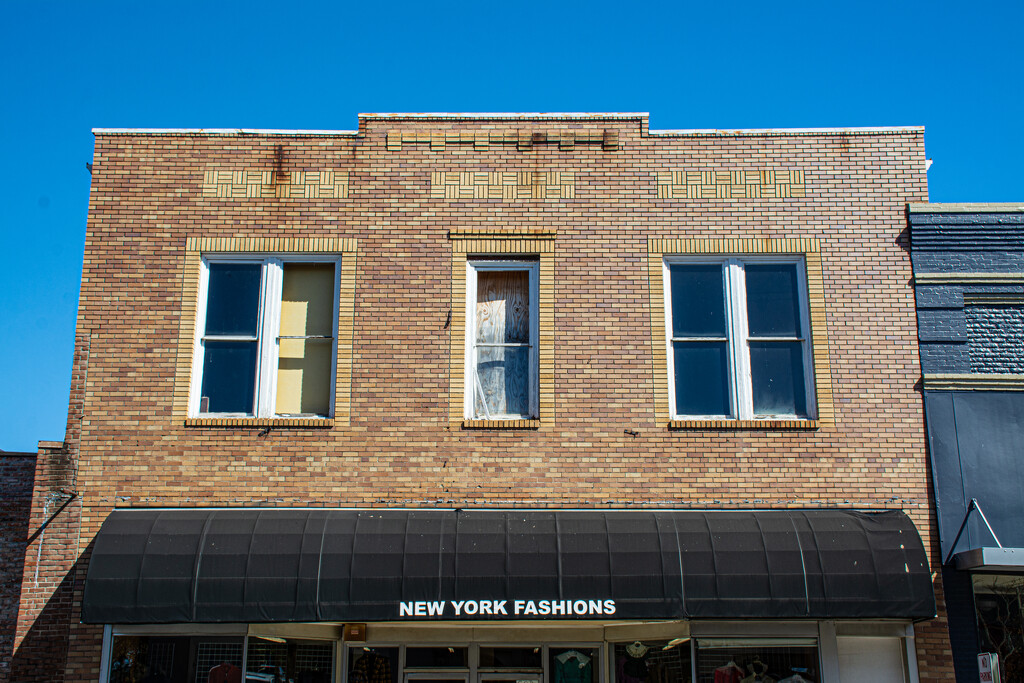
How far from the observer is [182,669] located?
9.99 meters

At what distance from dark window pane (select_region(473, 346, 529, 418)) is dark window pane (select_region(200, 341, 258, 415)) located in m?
2.76

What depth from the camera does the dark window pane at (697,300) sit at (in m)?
11.0

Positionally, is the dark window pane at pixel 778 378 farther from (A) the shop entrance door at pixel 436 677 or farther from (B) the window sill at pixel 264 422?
(B) the window sill at pixel 264 422

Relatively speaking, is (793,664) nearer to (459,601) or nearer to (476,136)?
(459,601)

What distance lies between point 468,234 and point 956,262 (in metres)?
6.04

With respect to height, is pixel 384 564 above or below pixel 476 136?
below

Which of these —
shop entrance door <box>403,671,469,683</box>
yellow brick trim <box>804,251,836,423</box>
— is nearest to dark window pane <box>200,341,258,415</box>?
shop entrance door <box>403,671,469,683</box>

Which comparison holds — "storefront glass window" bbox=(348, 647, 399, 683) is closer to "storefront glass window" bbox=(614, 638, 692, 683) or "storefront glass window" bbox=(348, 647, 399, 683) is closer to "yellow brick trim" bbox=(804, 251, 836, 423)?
"storefront glass window" bbox=(614, 638, 692, 683)

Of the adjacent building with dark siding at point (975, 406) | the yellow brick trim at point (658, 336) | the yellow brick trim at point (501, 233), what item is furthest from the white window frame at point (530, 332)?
the adjacent building with dark siding at point (975, 406)

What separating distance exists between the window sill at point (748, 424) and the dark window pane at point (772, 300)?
1.16 metres

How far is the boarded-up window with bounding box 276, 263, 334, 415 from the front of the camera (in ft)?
35.8

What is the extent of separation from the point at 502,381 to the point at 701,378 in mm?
2434

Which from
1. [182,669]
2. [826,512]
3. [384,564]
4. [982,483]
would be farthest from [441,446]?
[982,483]

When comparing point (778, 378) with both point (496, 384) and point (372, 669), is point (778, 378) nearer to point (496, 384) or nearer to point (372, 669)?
point (496, 384)
